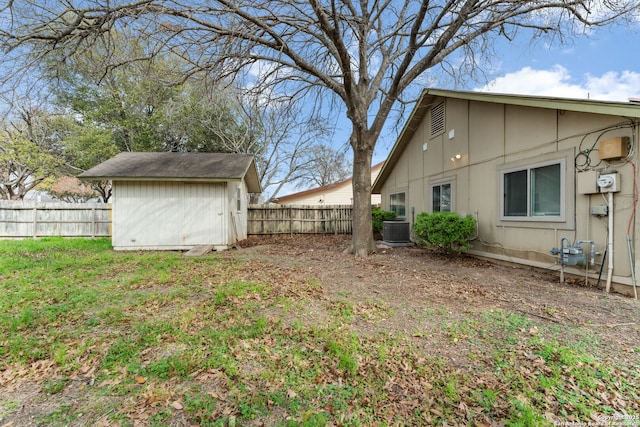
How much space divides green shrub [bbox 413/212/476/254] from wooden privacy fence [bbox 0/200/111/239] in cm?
1242

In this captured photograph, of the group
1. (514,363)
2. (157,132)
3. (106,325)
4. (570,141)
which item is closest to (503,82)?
(570,141)

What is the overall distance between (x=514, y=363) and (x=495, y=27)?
26.5 ft

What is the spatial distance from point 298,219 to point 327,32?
9.17 metres

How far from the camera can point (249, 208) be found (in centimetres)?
1381

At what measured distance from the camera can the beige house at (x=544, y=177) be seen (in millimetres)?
4238

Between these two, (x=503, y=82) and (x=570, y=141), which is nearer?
(x=570, y=141)

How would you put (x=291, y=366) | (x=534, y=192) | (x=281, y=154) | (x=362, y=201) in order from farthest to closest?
(x=281, y=154)
(x=362, y=201)
(x=534, y=192)
(x=291, y=366)

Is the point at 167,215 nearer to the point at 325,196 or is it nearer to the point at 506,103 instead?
the point at 506,103

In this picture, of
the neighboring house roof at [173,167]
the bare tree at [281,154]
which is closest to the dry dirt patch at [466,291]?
the neighboring house roof at [173,167]

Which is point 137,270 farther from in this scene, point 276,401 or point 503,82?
point 503,82

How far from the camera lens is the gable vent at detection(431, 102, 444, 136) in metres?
8.62

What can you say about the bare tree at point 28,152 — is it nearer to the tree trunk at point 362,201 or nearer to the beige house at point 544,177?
the tree trunk at point 362,201

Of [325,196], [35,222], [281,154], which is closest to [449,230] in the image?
[35,222]

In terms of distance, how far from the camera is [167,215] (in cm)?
903
